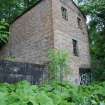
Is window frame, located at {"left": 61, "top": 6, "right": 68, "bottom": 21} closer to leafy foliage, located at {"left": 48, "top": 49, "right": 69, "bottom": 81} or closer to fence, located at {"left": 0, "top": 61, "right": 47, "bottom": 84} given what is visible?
fence, located at {"left": 0, "top": 61, "right": 47, "bottom": 84}

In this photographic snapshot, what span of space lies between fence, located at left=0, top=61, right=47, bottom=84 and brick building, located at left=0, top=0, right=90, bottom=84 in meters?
1.99

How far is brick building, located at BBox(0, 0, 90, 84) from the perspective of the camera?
53.2 feet

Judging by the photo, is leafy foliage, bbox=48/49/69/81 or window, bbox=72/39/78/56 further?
window, bbox=72/39/78/56

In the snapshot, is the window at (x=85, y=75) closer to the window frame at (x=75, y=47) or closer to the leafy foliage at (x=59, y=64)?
the window frame at (x=75, y=47)

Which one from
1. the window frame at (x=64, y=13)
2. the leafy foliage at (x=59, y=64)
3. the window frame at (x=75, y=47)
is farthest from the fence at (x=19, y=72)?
the window frame at (x=64, y=13)

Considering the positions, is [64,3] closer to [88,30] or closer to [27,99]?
[88,30]

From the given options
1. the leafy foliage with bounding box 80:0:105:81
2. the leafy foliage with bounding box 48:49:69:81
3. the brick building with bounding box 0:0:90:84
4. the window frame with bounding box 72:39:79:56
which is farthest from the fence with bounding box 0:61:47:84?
the leafy foliage with bounding box 80:0:105:81

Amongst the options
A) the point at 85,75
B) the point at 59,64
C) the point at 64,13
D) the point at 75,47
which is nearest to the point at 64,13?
the point at 64,13

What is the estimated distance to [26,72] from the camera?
1266cm

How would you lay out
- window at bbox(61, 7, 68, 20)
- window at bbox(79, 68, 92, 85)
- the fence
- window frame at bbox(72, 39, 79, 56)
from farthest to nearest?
window at bbox(79, 68, 92, 85) < window frame at bbox(72, 39, 79, 56) < window at bbox(61, 7, 68, 20) < the fence

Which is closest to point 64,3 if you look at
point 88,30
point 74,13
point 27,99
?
point 74,13

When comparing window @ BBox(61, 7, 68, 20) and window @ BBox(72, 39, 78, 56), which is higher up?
window @ BBox(61, 7, 68, 20)

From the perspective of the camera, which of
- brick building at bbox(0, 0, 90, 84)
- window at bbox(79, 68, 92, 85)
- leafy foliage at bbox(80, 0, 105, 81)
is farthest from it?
leafy foliage at bbox(80, 0, 105, 81)

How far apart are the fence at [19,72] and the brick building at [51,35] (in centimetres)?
199
